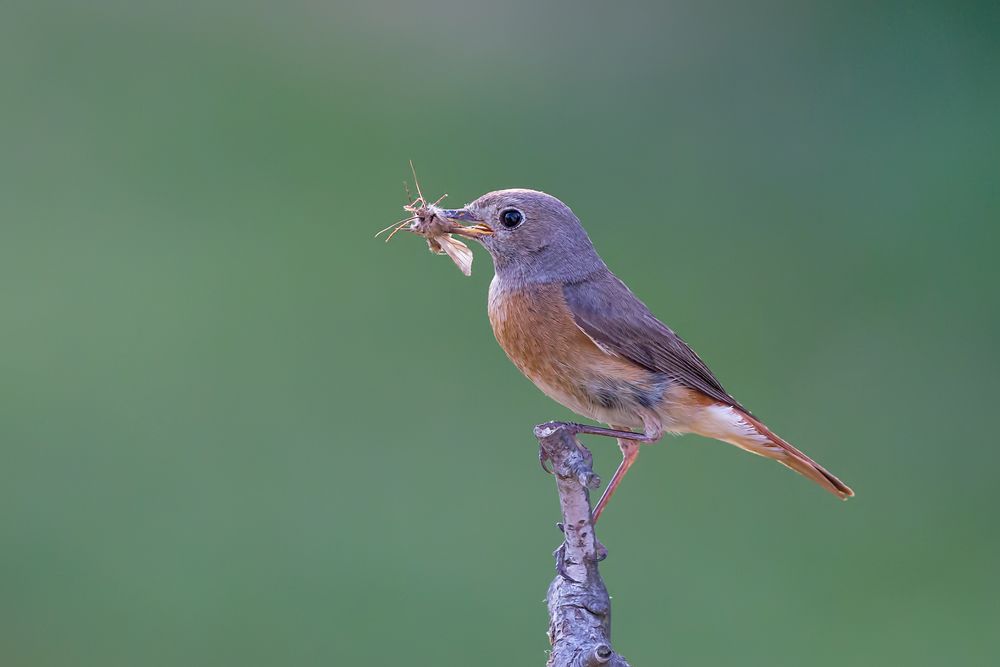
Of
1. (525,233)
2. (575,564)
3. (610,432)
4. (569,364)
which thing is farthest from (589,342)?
(575,564)

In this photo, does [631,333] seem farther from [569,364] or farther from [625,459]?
[625,459]

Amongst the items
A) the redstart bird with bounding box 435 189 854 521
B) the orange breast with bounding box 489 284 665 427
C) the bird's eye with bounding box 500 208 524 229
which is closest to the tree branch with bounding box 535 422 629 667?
the redstart bird with bounding box 435 189 854 521

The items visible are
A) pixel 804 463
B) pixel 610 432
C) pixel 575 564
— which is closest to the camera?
pixel 575 564

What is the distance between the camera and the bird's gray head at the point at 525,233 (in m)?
4.54

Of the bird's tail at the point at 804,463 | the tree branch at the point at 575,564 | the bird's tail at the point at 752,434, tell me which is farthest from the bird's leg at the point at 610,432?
the bird's tail at the point at 804,463

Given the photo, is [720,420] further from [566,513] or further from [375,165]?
[375,165]

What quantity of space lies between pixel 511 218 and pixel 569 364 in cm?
67

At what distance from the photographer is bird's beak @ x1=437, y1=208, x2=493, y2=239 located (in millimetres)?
4574

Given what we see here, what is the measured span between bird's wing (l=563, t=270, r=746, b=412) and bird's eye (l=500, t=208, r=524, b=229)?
31 centimetres

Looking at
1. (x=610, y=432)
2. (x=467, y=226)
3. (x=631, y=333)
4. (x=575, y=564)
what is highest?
(x=467, y=226)

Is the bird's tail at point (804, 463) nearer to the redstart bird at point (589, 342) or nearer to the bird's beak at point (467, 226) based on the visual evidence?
the redstart bird at point (589, 342)

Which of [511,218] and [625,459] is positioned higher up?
[511,218]

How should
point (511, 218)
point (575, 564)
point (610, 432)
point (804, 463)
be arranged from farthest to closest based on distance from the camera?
1. point (511, 218)
2. point (804, 463)
3. point (610, 432)
4. point (575, 564)

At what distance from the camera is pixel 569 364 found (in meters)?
4.20
